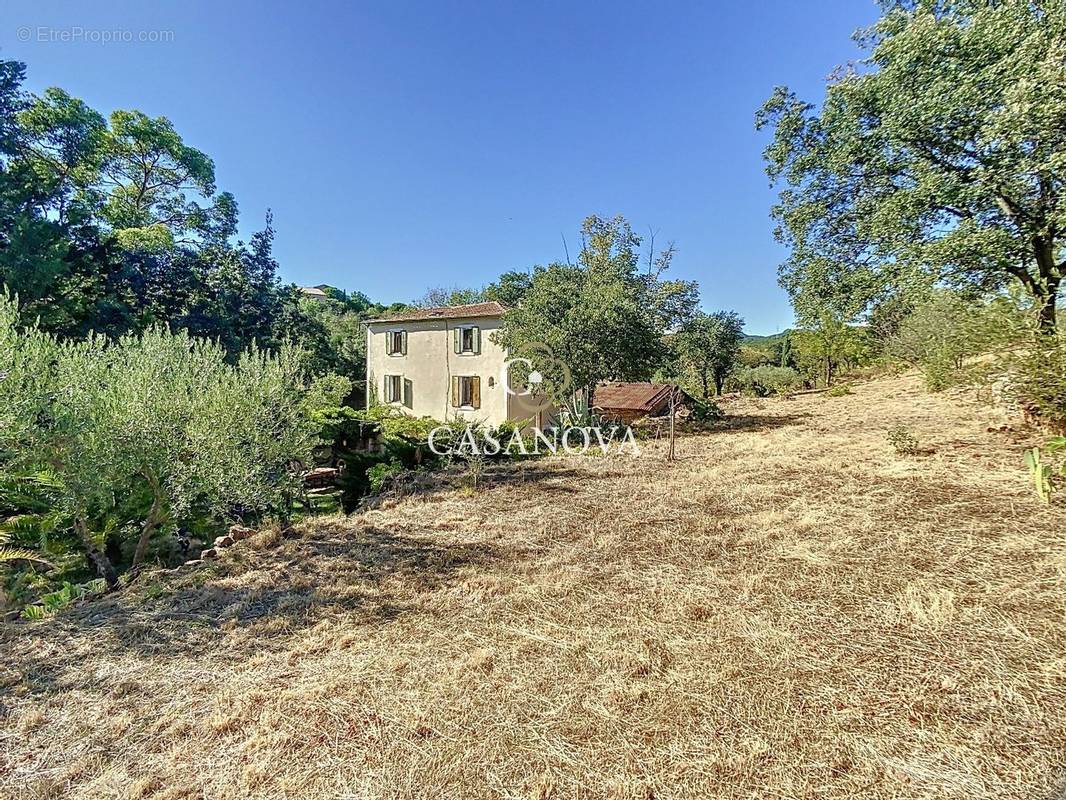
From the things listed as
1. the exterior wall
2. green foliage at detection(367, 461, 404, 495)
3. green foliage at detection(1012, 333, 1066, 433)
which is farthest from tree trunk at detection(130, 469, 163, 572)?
green foliage at detection(1012, 333, 1066, 433)

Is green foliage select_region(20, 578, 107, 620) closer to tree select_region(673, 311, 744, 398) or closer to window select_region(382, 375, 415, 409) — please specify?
window select_region(382, 375, 415, 409)

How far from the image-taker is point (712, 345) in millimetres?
23781

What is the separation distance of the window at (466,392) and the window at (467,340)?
39.6 inches

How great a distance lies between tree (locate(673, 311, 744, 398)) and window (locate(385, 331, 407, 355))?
1355 centimetres

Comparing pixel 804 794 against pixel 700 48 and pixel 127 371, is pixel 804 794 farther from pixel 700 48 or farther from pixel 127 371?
pixel 700 48

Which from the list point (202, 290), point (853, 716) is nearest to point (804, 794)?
point (853, 716)

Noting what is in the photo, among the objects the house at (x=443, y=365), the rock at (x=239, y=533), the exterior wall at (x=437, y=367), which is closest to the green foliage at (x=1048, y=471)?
the rock at (x=239, y=533)

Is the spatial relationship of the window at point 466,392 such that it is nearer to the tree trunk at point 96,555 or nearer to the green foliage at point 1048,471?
the tree trunk at point 96,555

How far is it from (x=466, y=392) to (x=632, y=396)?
6.43 meters

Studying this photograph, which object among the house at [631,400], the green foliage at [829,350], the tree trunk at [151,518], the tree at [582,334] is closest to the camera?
the tree trunk at [151,518]

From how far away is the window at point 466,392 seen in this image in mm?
16953

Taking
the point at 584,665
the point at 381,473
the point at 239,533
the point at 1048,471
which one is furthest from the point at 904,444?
the point at 239,533

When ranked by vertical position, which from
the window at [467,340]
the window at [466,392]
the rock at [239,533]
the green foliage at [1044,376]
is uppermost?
the window at [467,340]

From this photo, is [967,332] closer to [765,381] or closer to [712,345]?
[712,345]
